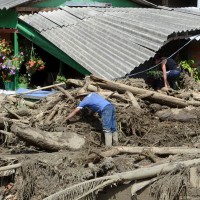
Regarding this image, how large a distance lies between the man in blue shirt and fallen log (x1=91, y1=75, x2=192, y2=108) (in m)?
1.23

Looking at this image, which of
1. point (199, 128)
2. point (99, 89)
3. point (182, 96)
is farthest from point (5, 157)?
point (182, 96)

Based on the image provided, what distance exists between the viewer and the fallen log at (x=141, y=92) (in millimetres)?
10148

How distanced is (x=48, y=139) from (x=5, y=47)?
634 cm

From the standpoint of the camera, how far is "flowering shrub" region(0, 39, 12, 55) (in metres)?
13.8

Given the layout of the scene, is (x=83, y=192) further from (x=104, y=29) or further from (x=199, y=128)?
(x=104, y=29)

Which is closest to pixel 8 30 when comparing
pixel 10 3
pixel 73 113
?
pixel 10 3

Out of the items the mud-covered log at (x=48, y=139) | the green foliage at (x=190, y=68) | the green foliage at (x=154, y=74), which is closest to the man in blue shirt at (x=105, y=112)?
A: the mud-covered log at (x=48, y=139)

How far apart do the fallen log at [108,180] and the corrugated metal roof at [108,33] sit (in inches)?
193

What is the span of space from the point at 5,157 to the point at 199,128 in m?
3.99

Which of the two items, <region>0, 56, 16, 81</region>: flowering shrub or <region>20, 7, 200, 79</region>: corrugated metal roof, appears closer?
<region>20, 7, 200, 79</region>: corrugated metal roof

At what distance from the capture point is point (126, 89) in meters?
10.1

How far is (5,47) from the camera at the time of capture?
14.0 meters

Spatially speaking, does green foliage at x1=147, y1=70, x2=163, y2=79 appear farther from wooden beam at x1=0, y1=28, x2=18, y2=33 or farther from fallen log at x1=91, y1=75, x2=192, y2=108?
wooden beam at x1=0, y1=28, x2=18, y2=33

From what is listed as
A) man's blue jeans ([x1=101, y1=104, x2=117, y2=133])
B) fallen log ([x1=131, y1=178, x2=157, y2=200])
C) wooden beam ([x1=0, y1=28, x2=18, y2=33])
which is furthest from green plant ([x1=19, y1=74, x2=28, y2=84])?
fallen log ([x1=131, y1=178, x2=157, y2=200])
